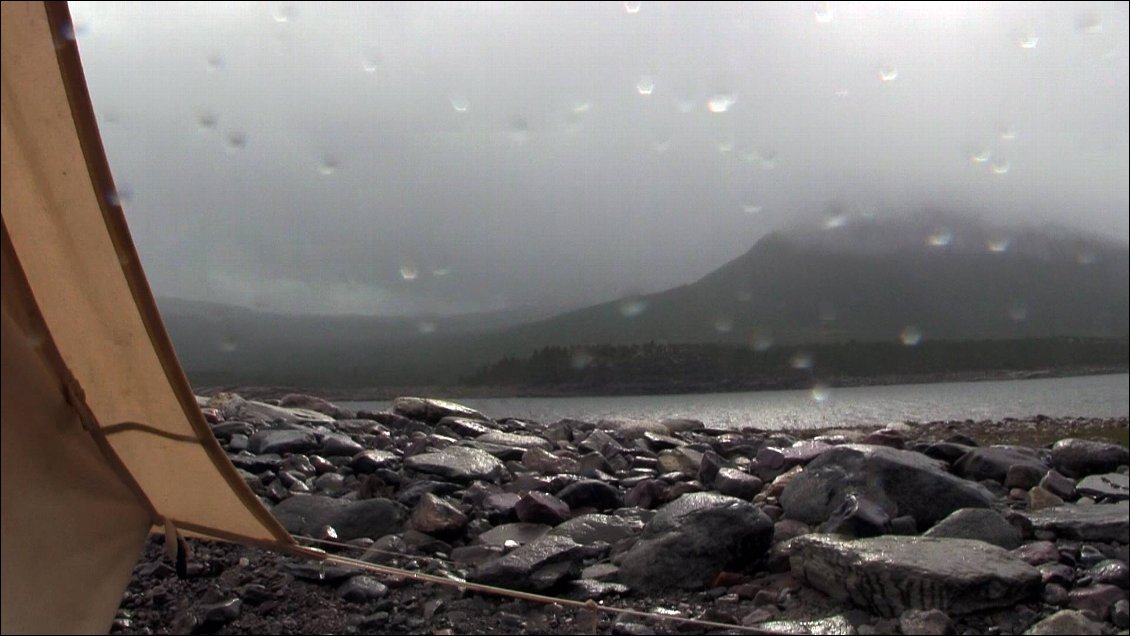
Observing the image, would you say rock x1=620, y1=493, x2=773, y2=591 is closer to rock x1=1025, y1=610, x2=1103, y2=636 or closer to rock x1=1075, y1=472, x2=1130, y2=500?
rock x1=1025, y1=610, x2=1103, y2=636

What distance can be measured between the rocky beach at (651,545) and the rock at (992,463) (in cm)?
2

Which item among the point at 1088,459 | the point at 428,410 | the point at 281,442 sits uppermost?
the point at 428,410

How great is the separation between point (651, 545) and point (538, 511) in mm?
1067

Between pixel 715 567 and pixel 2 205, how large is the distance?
3.99 metres

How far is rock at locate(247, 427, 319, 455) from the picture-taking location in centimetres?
751

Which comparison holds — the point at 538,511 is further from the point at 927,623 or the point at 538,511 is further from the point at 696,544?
the point at 927,623

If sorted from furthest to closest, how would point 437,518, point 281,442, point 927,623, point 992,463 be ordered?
point 992,463
point 281,442
point 437,518
point 927,623

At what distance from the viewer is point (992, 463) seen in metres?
8.07

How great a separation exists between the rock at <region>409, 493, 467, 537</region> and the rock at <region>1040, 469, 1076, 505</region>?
469 centimetres

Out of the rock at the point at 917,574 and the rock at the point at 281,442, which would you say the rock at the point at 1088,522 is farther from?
the rock at the point at 281,442

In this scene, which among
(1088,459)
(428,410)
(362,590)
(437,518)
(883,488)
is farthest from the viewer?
(428,410)

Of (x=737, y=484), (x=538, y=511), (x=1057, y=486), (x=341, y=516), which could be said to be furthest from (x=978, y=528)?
(x=341, y=516)

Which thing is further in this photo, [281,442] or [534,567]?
[281,442]

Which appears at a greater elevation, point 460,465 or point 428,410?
point 428,410
